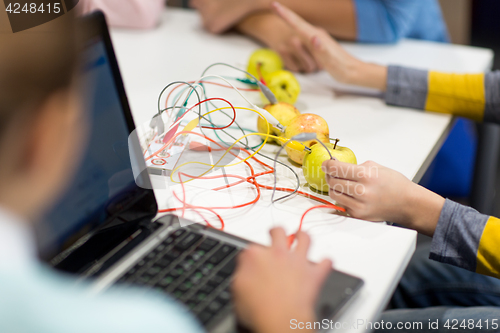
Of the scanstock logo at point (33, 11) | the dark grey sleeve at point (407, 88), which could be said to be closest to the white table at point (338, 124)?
the dark grey sleeve at point (407, 88)

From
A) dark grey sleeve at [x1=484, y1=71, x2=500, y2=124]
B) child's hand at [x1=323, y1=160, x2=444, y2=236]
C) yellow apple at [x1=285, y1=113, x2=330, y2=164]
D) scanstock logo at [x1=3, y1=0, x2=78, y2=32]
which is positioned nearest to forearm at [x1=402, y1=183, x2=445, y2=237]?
child's hand at [x1=323, y1=160, x2=444, y2=236]

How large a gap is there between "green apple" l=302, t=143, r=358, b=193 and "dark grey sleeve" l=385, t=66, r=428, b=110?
13.0 inches

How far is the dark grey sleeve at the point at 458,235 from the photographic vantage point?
0.59 m

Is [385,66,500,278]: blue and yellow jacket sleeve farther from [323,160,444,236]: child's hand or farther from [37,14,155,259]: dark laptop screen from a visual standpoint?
[37,14,155,259]: dark laptop screen

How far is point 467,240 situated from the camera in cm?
59

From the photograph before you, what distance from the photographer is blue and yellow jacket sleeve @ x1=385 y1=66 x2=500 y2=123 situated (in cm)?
87

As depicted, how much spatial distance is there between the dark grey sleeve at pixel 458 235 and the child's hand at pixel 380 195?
14mm

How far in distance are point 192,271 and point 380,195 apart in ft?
0.93

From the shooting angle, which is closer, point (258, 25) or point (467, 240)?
point (467, 240)

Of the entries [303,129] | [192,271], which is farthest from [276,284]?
[303,129]

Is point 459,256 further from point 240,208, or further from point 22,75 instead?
point 22,75

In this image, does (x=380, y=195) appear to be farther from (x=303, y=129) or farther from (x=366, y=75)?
(x=366, y=75)

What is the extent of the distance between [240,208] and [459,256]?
323 millimetres

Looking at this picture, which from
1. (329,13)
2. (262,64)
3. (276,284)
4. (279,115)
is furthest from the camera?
(329,13)
